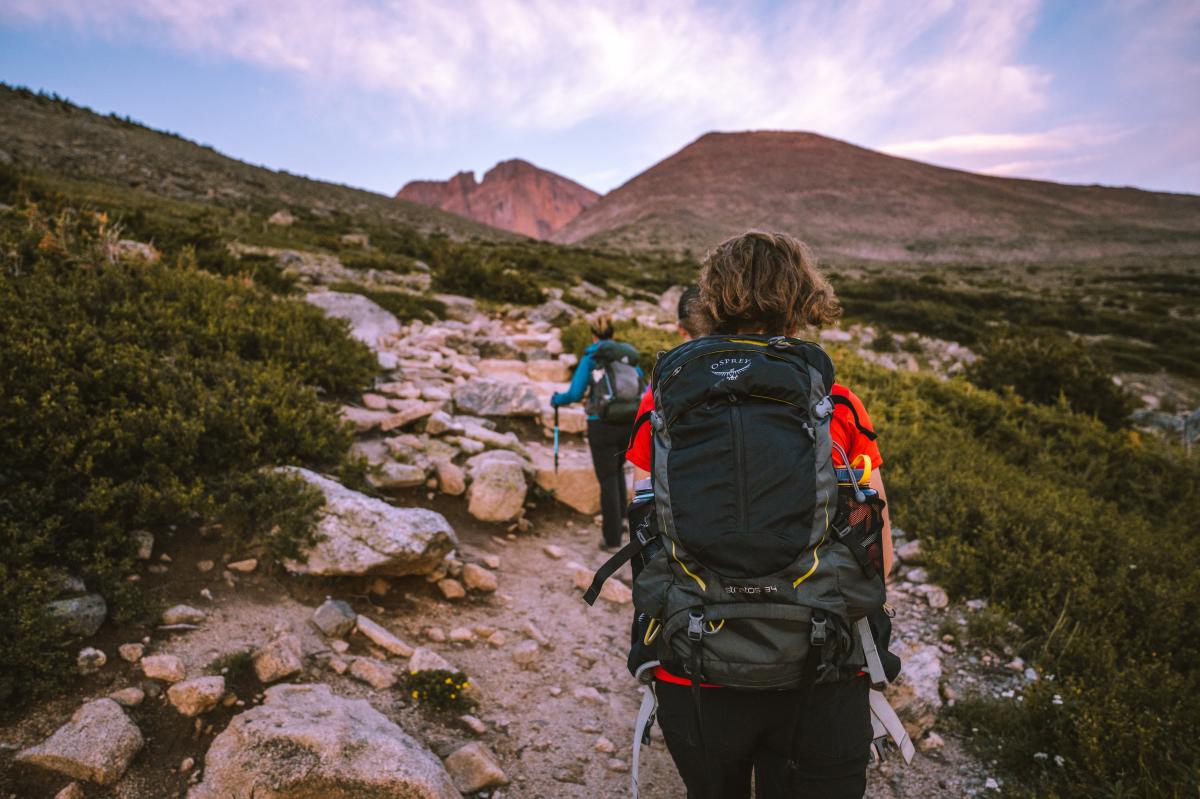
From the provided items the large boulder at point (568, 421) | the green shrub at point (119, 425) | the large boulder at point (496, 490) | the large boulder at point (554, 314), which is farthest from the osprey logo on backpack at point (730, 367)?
the large boulder at point (554, 314)

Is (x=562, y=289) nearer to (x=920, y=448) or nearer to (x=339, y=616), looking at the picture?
(x=920, y=448)

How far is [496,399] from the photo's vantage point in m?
8.07

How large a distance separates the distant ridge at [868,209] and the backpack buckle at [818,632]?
221 ft

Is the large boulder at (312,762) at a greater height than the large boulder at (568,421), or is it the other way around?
the large boulder at (568,421)

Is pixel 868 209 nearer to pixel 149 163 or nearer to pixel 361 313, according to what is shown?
pixel 149 163

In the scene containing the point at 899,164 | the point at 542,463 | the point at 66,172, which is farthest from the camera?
the point at 899,164

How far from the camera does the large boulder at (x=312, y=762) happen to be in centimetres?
250

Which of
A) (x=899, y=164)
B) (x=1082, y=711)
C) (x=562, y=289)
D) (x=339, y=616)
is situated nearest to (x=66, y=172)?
(x=562, y=289)

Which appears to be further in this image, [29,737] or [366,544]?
[366,544]

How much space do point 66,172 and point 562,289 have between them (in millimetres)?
22744

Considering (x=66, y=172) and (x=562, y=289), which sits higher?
(x=66, y=172)

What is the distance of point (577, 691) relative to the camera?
388 cm

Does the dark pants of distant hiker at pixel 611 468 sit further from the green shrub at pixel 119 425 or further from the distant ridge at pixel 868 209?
the distant ridge at pixel 868 209

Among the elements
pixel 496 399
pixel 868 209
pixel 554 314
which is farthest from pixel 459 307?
pixel 868 209
